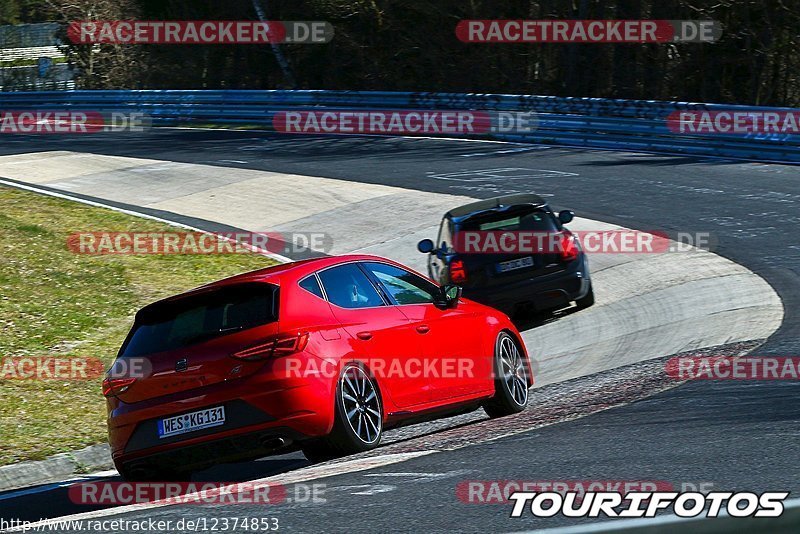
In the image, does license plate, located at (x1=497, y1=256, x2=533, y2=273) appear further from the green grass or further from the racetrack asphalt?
the green grass

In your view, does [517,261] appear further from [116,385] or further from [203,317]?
[116,385]

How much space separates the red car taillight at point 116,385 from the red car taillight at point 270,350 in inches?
32.6

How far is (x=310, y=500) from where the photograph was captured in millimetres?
6441

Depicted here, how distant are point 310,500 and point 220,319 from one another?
5.94ft

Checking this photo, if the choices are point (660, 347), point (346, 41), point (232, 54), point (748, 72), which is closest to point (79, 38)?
point (232, 54)

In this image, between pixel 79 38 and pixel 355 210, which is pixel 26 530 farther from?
pixel 79 38

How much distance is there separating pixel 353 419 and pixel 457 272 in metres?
6.76

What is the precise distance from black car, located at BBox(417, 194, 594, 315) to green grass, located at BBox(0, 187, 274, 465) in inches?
165

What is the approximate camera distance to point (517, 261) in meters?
14.4

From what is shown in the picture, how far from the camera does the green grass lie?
1042 centimetres

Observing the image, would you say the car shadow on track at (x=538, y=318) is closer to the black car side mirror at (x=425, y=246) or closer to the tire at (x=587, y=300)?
the tire at (x=587, y=300)

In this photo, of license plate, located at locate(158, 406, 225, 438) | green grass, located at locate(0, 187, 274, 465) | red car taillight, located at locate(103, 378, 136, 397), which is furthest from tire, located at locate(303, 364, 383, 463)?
green grass, located at locate(0, 187, 274, 465)

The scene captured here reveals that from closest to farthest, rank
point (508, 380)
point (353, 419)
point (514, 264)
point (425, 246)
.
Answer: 1. point (353, 419)
2. point (508, 380)
3. point (514, 264)
4. point (425, 246)

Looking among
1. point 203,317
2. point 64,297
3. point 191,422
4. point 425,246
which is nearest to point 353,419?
point 191,422
